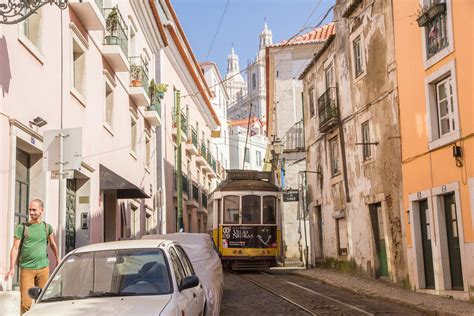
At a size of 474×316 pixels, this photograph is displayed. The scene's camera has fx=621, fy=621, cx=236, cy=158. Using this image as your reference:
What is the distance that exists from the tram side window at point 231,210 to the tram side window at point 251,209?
243 millimetres

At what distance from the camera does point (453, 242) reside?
41.2 ft

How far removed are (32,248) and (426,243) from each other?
365 inches

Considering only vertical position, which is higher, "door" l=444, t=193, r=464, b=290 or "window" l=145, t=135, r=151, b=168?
"window" l=145, t=135, r=151, b=168

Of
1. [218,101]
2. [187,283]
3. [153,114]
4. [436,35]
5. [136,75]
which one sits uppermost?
[218,101]

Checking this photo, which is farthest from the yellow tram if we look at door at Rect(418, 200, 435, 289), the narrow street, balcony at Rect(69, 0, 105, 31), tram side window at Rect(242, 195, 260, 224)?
balcony at Rect(69, 0, 105, 31)

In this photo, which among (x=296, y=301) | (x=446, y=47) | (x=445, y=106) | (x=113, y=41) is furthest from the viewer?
(x=113, y=41)

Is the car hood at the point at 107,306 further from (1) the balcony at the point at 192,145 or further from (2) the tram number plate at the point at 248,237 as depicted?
(1) the balcony at the point at 192,145

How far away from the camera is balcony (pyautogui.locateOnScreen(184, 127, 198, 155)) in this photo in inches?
1238

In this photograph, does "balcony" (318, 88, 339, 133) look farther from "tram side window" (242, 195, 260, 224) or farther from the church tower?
the church tower

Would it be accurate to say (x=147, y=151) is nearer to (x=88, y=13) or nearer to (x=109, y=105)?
(x=109, y=105)

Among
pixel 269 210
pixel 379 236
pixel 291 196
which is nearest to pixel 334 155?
pixel 291 196

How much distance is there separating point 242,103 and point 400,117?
370 feet

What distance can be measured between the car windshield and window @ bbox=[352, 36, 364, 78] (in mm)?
12950

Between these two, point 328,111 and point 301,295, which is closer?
point 301,295
